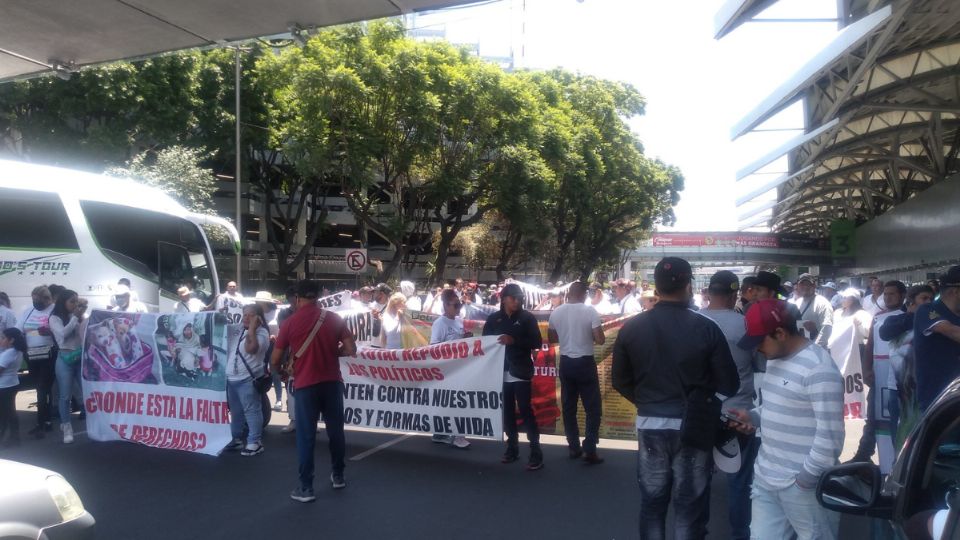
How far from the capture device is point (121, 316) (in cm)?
907

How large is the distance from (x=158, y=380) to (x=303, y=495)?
2752 millimetres

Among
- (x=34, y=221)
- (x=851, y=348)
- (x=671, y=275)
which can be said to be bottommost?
(x=851, y=348)

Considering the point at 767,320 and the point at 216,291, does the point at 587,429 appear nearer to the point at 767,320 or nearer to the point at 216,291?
the point at 767,320

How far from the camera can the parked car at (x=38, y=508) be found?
156 inches

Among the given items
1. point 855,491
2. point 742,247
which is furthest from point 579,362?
point 742,247

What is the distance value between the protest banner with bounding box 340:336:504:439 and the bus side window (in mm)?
7832

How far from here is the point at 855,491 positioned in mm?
2627

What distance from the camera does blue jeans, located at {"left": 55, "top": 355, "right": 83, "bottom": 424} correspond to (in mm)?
9211

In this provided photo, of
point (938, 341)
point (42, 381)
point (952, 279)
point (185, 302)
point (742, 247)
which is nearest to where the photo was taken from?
point (938, 341)

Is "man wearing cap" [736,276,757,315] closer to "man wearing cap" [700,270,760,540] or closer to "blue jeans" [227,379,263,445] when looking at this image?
"man wearing cap" [700,270,760,540]

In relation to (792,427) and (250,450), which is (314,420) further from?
(792,427)

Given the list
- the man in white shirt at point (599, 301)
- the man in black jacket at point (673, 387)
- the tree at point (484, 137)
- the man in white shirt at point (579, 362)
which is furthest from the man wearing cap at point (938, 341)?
the tree at point (484, 137)

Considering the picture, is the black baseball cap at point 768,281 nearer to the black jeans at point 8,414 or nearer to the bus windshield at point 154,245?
the black jeans at point 8,414

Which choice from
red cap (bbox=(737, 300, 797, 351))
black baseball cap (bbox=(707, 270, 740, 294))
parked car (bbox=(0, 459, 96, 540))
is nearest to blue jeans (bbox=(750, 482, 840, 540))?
red cap (bbox=(737, 300, 797, 351))
